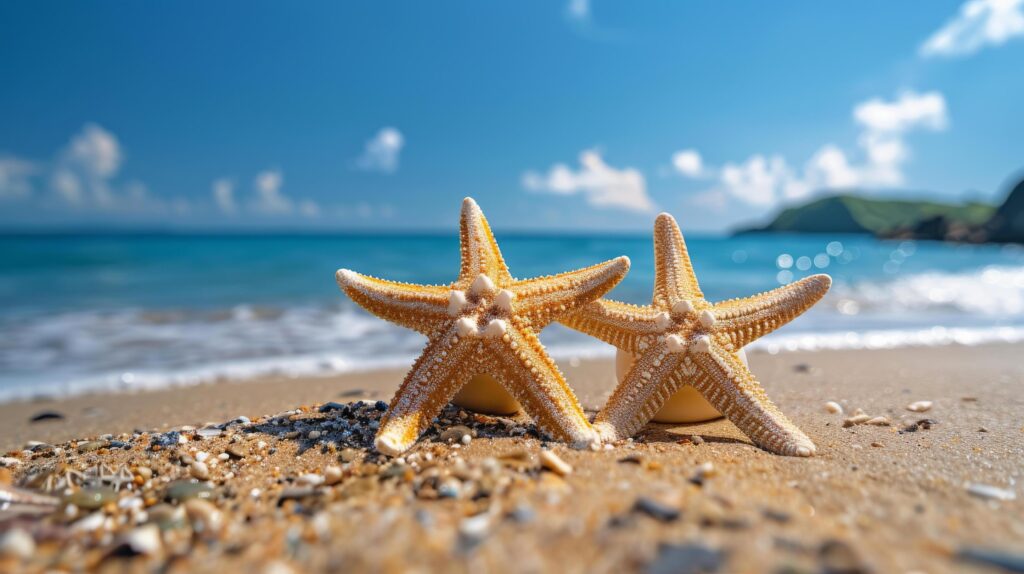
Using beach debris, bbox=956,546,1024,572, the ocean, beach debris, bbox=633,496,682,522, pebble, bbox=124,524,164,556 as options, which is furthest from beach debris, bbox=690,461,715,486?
the ocean

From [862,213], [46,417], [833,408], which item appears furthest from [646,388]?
[862,213]

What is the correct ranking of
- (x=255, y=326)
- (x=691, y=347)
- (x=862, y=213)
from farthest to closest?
(x=862, y=213) → (x=255, y=326) → (x=691, y=347)

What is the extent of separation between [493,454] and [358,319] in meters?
8.10

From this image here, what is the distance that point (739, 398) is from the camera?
3320 millimetres

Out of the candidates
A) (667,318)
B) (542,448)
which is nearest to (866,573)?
(542,448)

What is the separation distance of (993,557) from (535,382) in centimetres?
202

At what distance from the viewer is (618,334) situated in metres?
3.56

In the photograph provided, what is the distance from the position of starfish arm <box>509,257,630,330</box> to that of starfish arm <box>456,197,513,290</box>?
17 centimetres

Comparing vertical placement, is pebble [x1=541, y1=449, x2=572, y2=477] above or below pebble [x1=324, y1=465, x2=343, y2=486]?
above

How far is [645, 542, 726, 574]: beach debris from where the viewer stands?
5.57 ft

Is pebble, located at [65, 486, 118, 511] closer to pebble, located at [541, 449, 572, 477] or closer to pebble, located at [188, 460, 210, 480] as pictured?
pebble, located at [188, 460, 210, 480]

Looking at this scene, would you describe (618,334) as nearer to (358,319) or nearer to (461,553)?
(461,553)

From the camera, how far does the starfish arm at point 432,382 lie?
126 inches

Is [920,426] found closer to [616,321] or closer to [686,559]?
[616,321]
